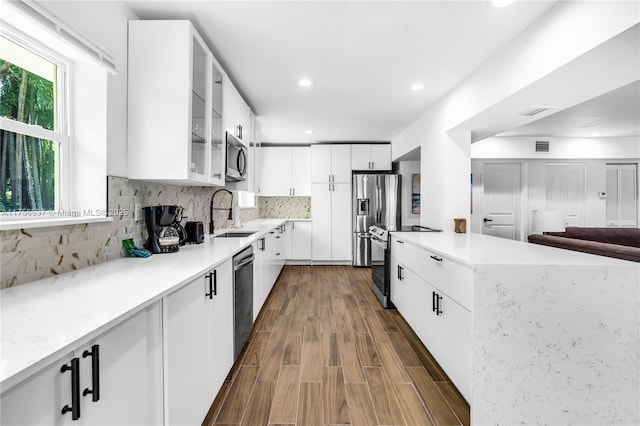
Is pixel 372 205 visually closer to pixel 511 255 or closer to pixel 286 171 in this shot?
pixel 286 171

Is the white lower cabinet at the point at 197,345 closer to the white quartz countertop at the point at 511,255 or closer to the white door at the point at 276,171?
the white quartz countertop at the point at 511,255

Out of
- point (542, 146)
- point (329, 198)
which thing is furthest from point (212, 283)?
point (542, 146)

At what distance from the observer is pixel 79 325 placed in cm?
83

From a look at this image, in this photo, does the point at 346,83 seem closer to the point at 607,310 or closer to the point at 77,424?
the point at 607,310

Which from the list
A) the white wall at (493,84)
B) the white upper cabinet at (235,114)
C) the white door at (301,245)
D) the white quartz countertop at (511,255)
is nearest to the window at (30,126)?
the white upper cabinet at (235,114)

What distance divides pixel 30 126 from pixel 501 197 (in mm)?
6489

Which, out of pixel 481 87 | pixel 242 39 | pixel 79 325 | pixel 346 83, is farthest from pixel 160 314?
pixel 481 87

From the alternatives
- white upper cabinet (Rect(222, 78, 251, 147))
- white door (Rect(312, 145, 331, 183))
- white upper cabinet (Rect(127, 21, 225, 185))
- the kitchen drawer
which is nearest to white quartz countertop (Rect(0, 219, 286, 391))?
white upper cabinet (Rect(127, 21, 225, 185))

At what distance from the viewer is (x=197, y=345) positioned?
1.50m

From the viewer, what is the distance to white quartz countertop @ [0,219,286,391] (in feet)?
2.26

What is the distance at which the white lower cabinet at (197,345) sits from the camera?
4.13ft

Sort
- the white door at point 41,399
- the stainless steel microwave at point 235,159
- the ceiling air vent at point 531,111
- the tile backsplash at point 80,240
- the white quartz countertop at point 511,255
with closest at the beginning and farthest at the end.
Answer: the white door at point 41,399 → the tile backsplash at point 80,240 → the white quartz countertop at point 511,255 → the ceiling air vent at point 531,111 → the stainless steel microwave at point 235,159

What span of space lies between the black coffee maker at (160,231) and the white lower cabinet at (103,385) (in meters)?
1.02

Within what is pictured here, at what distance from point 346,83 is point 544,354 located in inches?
109
